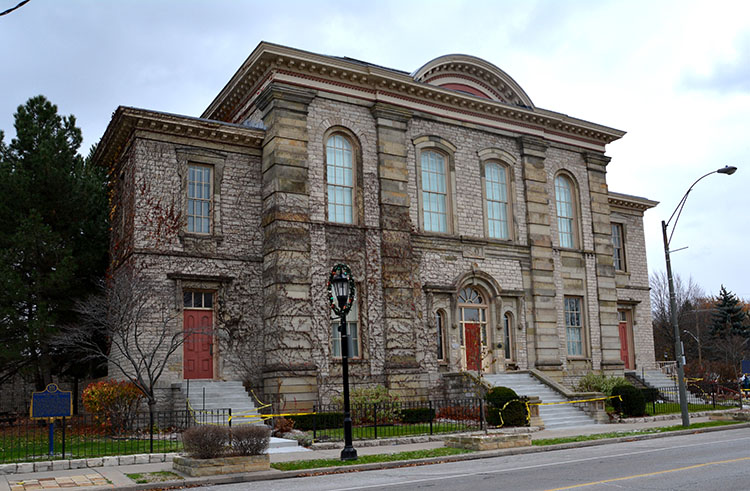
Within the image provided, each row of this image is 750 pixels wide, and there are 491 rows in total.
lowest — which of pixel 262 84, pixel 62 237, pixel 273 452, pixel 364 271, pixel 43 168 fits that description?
pixel 273 452

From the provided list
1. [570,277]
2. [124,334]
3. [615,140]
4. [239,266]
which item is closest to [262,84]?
[239,266]

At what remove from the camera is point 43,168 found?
24.4 meters

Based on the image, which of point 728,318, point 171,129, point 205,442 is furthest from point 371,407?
point 728,318

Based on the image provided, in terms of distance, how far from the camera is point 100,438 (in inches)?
754

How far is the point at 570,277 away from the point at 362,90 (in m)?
12.2

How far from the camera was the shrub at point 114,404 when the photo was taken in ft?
65.3

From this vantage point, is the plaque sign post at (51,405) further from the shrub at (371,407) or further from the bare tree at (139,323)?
the shrub at (371,407)

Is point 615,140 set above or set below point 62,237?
above

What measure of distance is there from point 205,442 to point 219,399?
8371 millimetres

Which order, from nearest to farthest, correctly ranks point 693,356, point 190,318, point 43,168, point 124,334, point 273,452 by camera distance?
1. point 273,452
2. point 124,334
3. point 190,318
4. point 43,168
5. point 693,356

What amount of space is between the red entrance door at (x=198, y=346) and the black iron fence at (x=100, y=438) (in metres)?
2.25

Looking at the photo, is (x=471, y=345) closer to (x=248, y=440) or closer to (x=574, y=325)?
(x=574, y=325)

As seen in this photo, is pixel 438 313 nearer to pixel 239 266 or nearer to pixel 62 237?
pixel 239 266

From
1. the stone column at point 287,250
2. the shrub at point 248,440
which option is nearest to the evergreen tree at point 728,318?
the stone column at point 287,250
